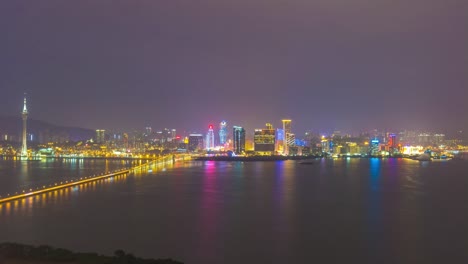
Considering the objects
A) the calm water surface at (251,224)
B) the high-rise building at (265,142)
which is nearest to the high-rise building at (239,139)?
the high-rise building at (265,142)

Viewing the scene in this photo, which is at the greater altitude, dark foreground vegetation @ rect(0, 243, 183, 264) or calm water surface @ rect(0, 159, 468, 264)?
dark foreground vegetation @ rect(0, 243, 183, 264)

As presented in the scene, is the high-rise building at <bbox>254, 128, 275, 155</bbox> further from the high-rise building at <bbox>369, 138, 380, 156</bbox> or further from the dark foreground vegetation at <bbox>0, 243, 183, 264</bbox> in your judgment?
the dark foreground vegetation at <bbox>0, 243, 183, 264</bbox>

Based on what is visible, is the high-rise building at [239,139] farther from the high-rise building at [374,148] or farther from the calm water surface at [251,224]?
the calm water surface at [251,224]

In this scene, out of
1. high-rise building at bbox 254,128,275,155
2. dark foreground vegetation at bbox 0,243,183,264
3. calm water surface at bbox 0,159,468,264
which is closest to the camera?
dark foreground vegetation at bbox 0,243,183,264

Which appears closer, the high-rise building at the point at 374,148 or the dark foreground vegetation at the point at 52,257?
the dark foreground vegetation at the point at 52,257

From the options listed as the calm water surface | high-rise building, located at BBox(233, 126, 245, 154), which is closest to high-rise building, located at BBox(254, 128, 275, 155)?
high-rise building, located at BBox(233, 126, 245, 154)

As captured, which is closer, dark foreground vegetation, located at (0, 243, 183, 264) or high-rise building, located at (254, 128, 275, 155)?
dark foreground vegetation, located at (0, 243, 183, 264)

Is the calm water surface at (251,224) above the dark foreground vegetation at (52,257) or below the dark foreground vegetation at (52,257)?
below

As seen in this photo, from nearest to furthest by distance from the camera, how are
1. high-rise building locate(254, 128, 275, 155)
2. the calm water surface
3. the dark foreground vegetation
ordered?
the dark foreground vegetation
the calm water surface
high-rise building locate(254, 128, 275, 155)

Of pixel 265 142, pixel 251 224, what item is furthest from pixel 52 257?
pixel 265 142
